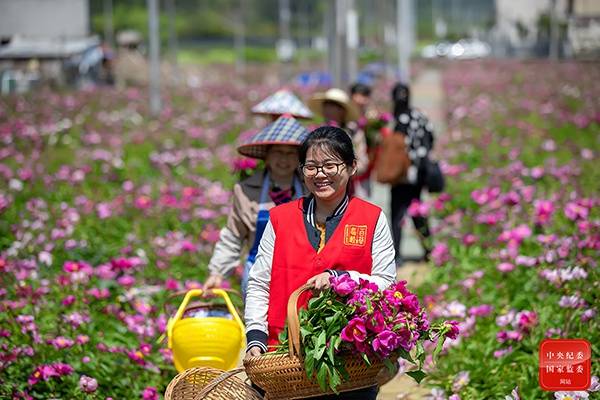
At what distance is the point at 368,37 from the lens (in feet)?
145

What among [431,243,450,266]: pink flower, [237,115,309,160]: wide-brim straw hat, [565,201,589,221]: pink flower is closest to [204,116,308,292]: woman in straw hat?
[237,115,309,160]: wide-brim straw hat

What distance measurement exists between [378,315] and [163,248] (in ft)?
18.1

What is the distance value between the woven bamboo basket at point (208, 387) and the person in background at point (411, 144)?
5233 millimetres

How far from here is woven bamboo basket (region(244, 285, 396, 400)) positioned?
364 cm

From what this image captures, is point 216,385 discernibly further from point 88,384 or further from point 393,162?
point 393,162

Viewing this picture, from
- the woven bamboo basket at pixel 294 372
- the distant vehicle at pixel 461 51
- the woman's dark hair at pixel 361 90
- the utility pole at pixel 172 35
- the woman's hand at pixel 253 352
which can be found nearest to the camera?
the woven bamboo basket at pixel 294 372

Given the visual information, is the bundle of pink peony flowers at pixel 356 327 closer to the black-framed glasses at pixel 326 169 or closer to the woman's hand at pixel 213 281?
the black-framed glasses at pixel 326 169

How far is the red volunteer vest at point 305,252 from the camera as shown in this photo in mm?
3943

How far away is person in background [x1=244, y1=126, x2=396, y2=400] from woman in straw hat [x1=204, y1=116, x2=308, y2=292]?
1.15m

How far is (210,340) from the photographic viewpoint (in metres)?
5.03

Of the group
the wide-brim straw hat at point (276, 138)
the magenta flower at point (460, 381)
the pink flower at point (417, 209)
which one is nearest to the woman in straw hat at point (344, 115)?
the pink flower at point (417, 209)

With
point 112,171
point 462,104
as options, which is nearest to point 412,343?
point 112,171

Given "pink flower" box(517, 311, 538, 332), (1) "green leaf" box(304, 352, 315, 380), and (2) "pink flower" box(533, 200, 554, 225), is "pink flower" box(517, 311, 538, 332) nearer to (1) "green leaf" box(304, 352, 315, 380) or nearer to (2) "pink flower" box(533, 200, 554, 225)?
(2) "pink flower" box(533, 200, 554, 225)

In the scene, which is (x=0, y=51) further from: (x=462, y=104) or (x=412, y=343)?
(x=412, y=343)
